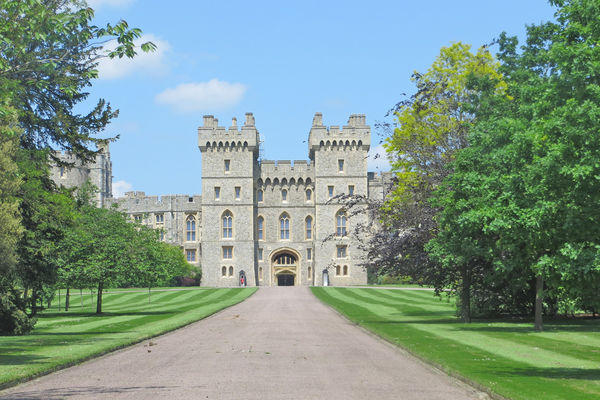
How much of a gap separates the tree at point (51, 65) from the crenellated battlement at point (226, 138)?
59.7m

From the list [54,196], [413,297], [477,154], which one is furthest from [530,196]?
[413,297]

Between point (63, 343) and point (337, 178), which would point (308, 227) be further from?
point (63, 343)

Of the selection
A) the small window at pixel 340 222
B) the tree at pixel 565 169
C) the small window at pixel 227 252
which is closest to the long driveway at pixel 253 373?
the tree at pixel 565 169

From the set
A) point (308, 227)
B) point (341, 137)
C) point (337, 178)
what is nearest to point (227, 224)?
Answer: point (308, 227)

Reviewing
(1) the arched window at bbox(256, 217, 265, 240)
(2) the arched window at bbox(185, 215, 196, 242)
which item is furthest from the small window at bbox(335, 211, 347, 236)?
(2) the arched window at bbox(185, 215, 196, 242)

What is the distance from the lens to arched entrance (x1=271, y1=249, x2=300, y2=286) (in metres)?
86.2

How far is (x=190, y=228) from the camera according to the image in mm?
94625

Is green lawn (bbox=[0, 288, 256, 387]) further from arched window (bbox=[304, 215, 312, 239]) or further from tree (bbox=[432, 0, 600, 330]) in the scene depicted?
arched window (bbox=[304, 215, 312, 239])

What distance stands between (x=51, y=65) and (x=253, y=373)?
7.38m

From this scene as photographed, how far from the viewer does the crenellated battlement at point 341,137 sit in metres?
84.1

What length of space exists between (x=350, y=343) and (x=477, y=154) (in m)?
7.93

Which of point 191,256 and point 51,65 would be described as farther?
point 191,256

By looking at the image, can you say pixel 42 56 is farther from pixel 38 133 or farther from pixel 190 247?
pixel 190 247

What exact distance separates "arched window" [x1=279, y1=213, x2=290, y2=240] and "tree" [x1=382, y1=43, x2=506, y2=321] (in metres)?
49.7
